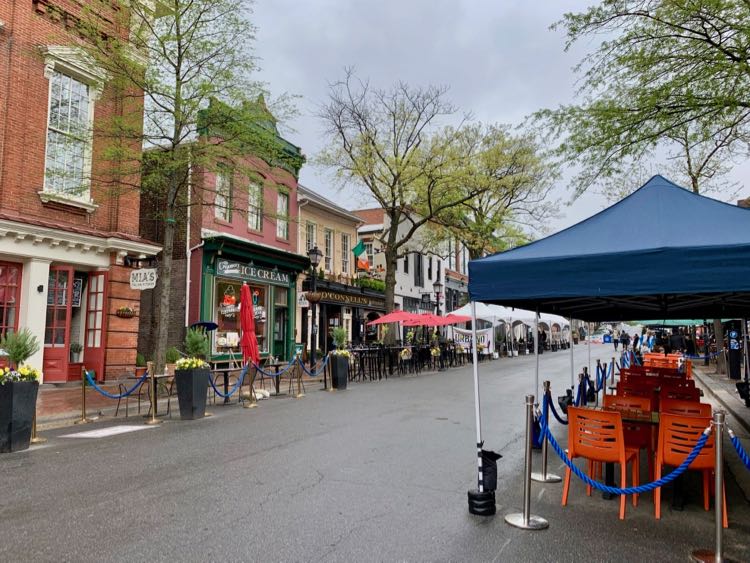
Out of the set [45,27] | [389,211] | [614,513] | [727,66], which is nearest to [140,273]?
[45,27]

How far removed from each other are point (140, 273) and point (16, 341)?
505cm

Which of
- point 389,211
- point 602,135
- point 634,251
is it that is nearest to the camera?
point 634,251

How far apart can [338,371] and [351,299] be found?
13992 millimetres

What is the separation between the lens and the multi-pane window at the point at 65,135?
1417 cm

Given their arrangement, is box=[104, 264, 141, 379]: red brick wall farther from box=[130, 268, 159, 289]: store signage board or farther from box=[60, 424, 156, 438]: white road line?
box=[60, 424, 156, 438]: white road line

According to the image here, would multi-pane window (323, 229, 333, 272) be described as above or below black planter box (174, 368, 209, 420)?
above

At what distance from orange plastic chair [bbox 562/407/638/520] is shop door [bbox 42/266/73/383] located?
44.7ft

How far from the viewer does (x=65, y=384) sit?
14367 mm

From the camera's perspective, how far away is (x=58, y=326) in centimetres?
1447

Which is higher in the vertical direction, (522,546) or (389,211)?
(389,211)

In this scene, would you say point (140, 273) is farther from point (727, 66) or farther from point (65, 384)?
point (727, 66)

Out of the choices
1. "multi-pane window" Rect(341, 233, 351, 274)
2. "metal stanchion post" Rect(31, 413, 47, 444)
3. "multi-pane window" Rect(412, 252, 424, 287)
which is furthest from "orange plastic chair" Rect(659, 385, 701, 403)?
"multi-pane window" Rect(412, 252, 424, 287)

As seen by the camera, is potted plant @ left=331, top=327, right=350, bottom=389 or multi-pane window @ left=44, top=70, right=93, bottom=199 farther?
potted plant @ left=331, top=327, right=350, bottom=389

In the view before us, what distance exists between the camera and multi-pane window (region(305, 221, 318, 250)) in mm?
26703
